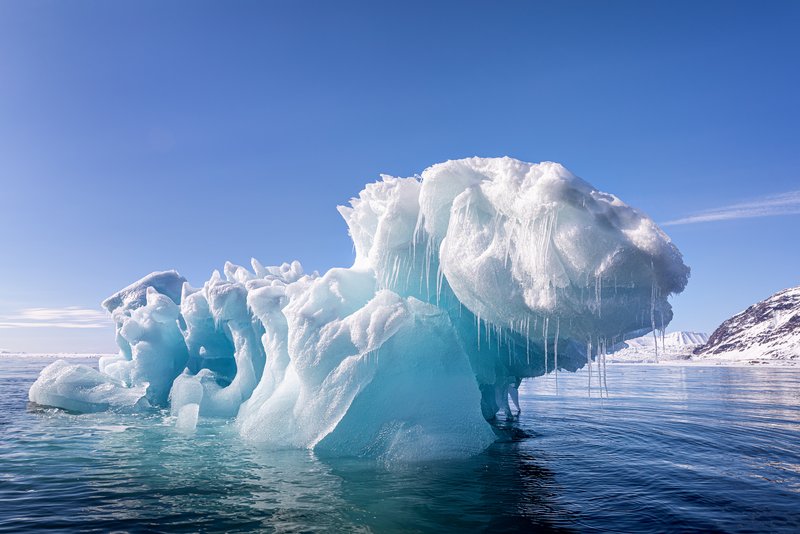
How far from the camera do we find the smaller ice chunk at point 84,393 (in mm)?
22344

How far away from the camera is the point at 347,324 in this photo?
1296 cm

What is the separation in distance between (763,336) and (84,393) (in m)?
198

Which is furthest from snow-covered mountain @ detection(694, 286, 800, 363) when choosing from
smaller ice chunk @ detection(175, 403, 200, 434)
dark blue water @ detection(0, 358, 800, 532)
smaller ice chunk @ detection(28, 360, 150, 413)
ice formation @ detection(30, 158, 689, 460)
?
smaller ice chunk @ detection(28, 360, 150, 413)

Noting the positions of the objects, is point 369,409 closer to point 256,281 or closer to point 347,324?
point 347,324

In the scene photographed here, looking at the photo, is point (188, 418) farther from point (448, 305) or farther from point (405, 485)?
point (405, 485)

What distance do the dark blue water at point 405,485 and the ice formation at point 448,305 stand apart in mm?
1031

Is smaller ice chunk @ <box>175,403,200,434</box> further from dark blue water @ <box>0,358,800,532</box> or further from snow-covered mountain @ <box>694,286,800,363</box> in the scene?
snow-covered mountain @ <box>694,286,800,363</box>

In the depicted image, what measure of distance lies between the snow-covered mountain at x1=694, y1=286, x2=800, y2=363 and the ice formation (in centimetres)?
14518

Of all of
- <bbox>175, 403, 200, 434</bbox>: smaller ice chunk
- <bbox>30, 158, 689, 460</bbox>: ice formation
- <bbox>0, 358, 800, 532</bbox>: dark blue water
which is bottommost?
<bbox>0, 358, 800, 532</bbox>: dark blue water

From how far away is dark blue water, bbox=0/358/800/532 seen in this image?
26.2ft

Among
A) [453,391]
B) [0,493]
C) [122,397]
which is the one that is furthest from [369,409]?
[122,397]

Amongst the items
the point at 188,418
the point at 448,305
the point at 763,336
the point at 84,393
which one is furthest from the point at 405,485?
the point at 763,336

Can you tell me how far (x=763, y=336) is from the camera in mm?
166750

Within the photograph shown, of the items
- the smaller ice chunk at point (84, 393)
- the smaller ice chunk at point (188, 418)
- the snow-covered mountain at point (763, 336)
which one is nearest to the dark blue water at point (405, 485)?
the smaller ice chunk at point (188, 418)
